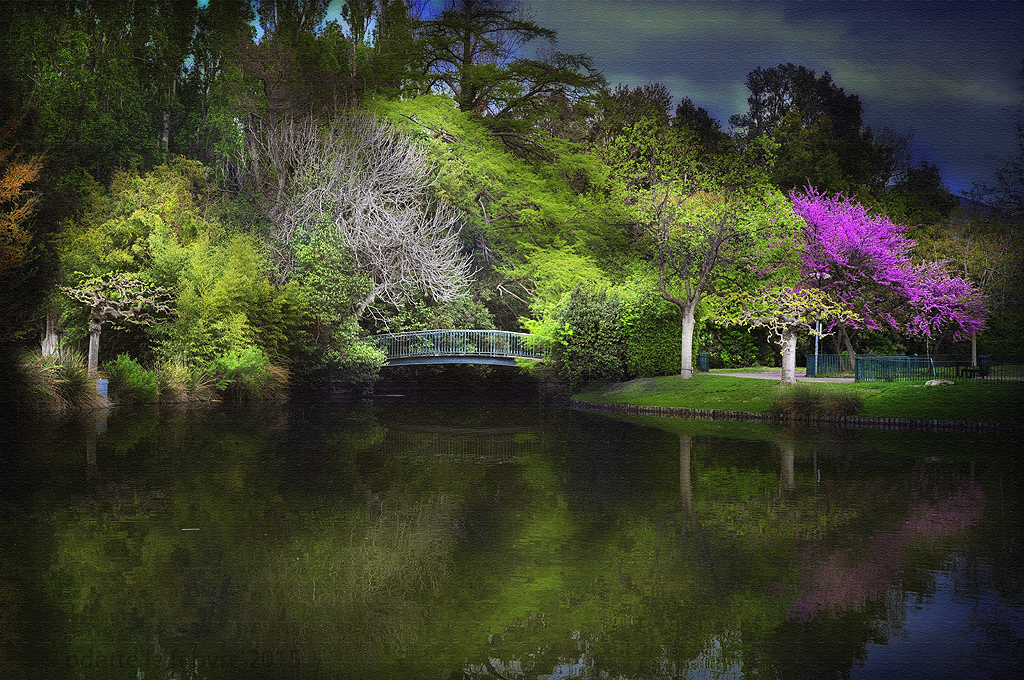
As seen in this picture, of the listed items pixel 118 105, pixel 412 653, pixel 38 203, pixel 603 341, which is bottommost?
pixel 412 653

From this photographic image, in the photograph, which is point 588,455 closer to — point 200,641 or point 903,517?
point 903,517

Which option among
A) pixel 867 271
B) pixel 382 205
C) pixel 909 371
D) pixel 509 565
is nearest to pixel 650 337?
pixel 867 271

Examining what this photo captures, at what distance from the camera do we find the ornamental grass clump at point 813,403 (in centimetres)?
2133

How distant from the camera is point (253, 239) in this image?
32.1m

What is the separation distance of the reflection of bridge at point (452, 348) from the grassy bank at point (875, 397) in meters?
7.49

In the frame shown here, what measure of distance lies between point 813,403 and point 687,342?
654 centimetres

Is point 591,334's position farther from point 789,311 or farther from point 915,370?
point 915,370

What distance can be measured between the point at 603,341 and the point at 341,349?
31.9ft

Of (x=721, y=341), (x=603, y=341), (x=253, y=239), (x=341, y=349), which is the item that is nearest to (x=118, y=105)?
(x=253, y=239)

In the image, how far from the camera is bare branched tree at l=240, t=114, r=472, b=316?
33.1 meters

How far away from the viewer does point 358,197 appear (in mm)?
32969

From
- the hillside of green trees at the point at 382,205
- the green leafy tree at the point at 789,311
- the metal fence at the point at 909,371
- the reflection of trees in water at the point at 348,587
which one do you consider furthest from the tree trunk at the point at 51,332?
the metal fence at the point at 909,371

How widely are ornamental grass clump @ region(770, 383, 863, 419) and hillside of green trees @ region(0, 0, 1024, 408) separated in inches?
134

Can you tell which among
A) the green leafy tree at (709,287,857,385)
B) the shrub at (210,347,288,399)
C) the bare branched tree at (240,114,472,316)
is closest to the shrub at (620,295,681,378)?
the green leafy tree at (709,287,857,385)
